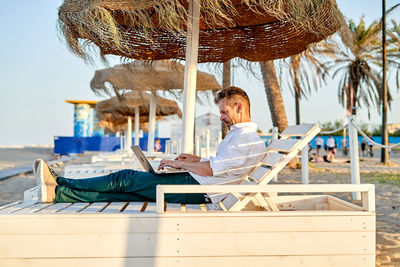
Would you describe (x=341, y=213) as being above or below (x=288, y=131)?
below

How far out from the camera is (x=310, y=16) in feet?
12.6

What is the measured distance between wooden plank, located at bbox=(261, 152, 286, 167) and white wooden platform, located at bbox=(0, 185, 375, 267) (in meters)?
0.32

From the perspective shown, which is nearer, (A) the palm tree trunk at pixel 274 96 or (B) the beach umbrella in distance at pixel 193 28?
(B) the beach umbrella in distance at pixel 193 28

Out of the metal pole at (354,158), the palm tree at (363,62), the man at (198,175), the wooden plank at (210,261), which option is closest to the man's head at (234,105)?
the man at (198,175)

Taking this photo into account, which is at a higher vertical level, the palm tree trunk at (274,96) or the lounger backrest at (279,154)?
the palm tree trunk at (274,96)

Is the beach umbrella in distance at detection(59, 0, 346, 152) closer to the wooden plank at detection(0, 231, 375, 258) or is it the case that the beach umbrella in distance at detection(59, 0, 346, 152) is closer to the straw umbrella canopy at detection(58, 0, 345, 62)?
the straw umbrella canopy at detection(58, 0, 345, 62)

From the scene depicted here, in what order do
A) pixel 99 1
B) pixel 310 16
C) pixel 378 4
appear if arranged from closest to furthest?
pixel 99 1, pixel 310 16, pixel 378 4

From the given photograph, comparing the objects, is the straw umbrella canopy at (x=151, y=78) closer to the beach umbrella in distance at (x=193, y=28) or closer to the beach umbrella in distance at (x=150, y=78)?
the beach umbrella in distance at (x=150, y=78)

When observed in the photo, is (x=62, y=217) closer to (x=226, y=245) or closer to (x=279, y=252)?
(x=226, y=245)

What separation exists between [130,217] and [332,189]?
1.16 metres

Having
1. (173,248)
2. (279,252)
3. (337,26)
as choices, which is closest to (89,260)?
(173,248)

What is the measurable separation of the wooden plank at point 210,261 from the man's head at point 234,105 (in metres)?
1.08

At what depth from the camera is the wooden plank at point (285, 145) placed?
7.34 ft

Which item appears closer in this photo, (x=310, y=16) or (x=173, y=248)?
(x=173, y=248)
